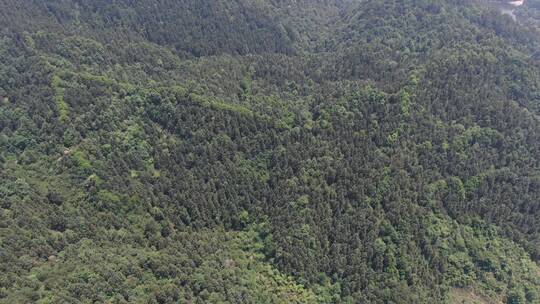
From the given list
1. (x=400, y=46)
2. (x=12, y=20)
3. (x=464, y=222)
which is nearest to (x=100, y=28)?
(x=12, y=20)

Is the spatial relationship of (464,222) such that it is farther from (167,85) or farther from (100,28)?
(100,28)

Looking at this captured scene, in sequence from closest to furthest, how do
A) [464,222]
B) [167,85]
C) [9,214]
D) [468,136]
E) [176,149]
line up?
[9,214] < [464,222] < [176,149] < [468,136] < [167,85]

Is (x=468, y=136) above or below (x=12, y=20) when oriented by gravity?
above

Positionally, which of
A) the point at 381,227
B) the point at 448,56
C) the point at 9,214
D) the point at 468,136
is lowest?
the point at 9,214

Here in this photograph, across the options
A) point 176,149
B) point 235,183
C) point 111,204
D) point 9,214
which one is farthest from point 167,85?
point 9,214

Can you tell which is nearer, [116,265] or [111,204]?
[116,265]

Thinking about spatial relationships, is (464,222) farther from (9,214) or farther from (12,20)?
(12,20)

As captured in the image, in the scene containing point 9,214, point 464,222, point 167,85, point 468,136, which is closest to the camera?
point 9,214
